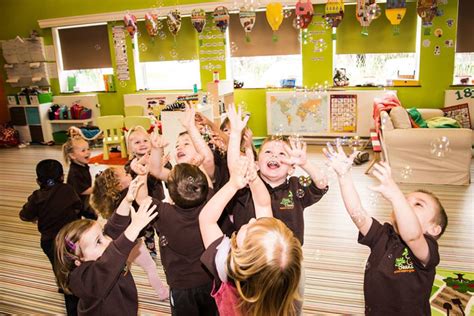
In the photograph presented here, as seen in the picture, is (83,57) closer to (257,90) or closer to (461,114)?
(257,90)

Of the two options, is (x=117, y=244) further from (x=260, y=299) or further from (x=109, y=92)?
(x=109, y=92)

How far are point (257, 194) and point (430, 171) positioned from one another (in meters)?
4.19

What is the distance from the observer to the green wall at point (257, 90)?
7098 millimetres

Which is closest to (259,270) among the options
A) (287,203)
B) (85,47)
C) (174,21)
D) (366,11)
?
(287,203)

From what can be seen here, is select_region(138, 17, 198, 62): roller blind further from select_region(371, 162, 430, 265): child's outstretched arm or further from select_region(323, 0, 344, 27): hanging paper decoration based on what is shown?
select_region(371, 162, 430, 265): child's outstretched arm

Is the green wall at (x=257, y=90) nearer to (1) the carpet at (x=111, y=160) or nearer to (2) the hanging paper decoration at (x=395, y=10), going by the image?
(2) the hanging paper decoration at (x=395, y=10)

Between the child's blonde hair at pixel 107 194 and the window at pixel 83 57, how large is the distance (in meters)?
7.21

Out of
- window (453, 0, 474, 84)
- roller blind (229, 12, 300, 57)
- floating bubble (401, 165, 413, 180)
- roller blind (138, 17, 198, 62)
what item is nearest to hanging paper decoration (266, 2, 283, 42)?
roller blind (229, 12, 300, 57)

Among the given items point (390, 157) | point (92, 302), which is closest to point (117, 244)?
point (92, 302)

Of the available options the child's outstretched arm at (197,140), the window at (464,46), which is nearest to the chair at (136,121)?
the child's outstretched arm at (197,140)

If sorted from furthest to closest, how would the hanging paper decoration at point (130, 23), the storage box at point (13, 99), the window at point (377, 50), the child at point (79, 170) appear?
the storage box at point (13, 99), the hanging paper decoration at point (130, 23), the window at point (377, 50), the child at point (79, 170)

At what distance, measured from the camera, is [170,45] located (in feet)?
28.2

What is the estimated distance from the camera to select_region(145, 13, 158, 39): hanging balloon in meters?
7.84

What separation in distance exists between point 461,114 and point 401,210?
6.19 m
